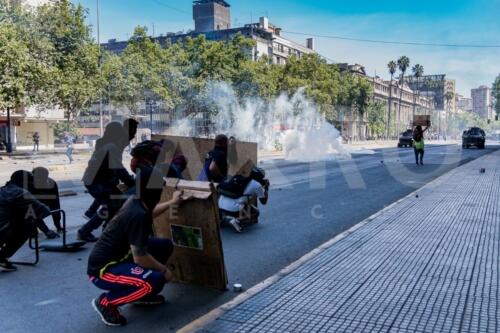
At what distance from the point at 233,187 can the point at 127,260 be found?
3967mm

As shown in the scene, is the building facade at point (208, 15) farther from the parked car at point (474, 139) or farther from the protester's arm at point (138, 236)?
the protester's arm at point (138, 236)

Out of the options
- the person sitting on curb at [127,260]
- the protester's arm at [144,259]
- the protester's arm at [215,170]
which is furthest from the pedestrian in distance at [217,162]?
the protester's arm at [144,259]

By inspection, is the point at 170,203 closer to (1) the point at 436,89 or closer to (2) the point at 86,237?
(2) the point at 86,237

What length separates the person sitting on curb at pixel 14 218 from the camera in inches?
216

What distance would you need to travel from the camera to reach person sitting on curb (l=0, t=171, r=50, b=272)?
5480mm

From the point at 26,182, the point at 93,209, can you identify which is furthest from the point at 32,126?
the point at 26,182

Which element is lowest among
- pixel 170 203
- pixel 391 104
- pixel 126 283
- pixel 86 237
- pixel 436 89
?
pixel 86 237

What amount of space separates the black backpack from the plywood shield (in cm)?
296

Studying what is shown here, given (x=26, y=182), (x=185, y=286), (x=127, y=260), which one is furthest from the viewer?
(x=26, y=182)

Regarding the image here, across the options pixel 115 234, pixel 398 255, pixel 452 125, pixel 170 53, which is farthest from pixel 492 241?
pixel 452 125

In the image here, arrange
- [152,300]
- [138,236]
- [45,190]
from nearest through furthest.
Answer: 1. [138,236]
2. [152,300]
3. [45,190]

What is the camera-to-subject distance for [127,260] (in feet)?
13.7

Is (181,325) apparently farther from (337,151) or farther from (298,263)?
(337,151)

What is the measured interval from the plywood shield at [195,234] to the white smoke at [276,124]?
2315cm
